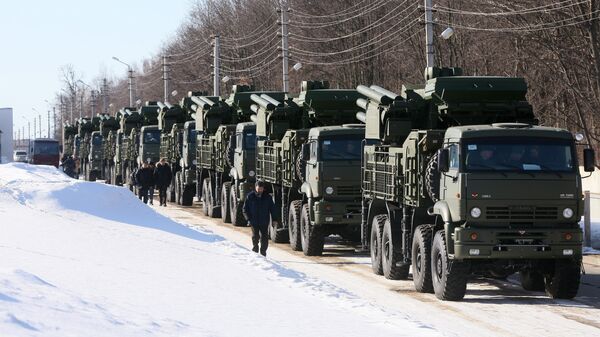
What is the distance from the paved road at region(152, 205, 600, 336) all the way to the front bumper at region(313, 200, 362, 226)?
786 millimetres

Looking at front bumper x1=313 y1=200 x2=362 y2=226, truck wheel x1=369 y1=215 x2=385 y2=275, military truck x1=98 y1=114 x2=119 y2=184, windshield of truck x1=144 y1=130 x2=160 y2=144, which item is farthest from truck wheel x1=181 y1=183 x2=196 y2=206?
truck wheel x1=369 y1=215 x2=385 y2=275

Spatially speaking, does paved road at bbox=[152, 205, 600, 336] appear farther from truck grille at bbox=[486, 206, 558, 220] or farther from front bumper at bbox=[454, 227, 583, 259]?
truck grille at bbox=[486, 206, 558, 220]

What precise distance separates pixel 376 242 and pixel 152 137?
1216 inches

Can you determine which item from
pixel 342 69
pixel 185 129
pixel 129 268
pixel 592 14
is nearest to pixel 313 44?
pixel 342 69

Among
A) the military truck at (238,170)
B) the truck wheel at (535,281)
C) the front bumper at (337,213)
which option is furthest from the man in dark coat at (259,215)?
the military truck at (238,170)

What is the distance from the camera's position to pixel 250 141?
33875 millimetres

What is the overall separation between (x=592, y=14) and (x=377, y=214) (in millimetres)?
14625

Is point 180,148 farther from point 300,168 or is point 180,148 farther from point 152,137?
point 300,168

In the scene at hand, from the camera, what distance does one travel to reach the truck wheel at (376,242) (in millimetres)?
22000

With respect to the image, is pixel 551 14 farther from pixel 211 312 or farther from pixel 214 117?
pixel 211 312

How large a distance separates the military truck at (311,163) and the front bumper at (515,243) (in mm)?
7407

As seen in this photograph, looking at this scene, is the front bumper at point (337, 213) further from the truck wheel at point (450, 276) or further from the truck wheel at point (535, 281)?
the truck wheel at point (450, 276)

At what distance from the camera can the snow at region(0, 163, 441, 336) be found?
1183 cm

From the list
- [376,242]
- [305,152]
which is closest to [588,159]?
[376,242]
